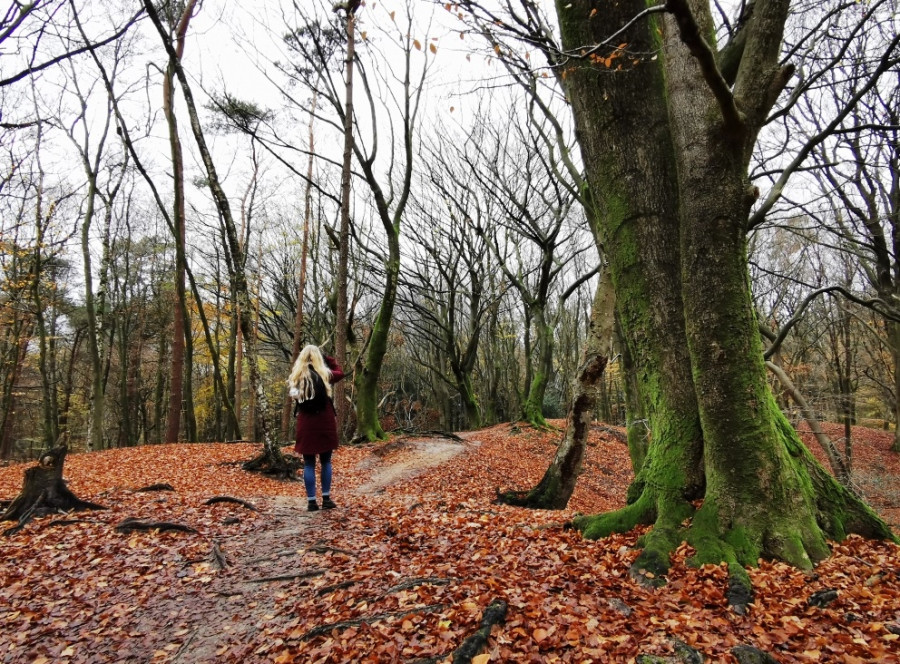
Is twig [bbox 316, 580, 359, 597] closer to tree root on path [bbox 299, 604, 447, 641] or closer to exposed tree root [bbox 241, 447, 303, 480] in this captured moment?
tree root on path [bbox 299, 604, 447, 641]

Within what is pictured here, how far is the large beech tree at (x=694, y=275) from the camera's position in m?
3.22

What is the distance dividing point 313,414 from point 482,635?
4043 millimetres

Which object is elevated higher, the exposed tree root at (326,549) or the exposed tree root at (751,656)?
the exposed tree root at (751,656)

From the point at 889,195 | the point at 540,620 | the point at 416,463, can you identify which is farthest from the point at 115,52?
the point at 889,195

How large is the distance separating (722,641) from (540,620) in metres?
0.88

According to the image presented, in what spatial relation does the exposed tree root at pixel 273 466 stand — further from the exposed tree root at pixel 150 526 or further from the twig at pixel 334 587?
the twig at pixel 334 587

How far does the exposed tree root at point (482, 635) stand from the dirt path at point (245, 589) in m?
1.42

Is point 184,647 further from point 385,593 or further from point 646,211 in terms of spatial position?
point 646,211

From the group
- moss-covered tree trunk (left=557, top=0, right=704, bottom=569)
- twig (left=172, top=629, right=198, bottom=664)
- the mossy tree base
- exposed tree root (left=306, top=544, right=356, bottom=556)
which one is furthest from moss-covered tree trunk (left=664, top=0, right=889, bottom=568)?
twig (left=172, top=629, right=198, bottom=664)

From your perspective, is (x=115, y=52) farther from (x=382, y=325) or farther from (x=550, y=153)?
(x=550, y=153)

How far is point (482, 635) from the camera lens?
2.48 m

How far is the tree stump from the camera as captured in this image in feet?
17.5

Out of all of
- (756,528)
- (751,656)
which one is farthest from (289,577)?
(756,528)

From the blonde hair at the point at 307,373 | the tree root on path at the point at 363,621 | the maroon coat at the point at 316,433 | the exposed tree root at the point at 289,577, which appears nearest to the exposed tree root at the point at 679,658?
the tree root on path at the point at 363,621
